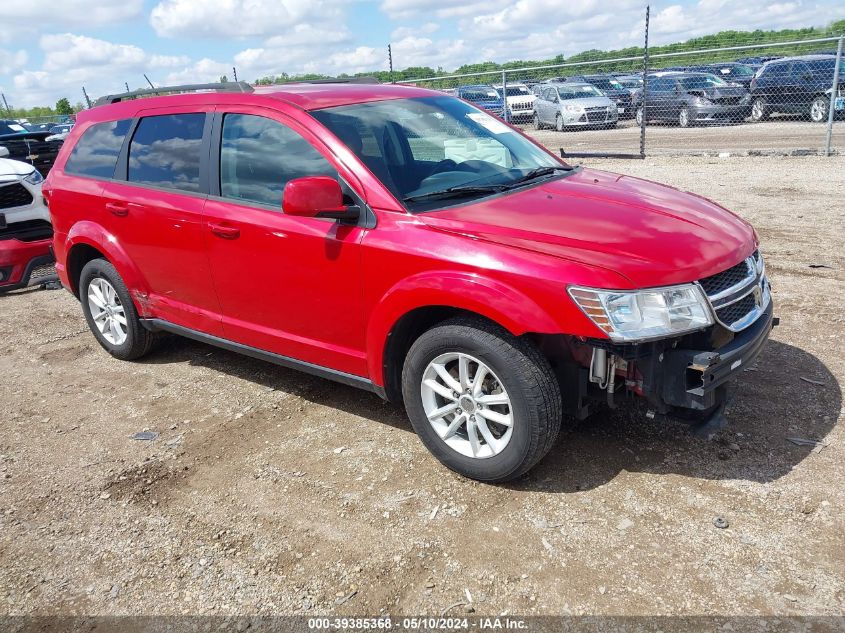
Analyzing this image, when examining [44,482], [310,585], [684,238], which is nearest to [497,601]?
[310,585]

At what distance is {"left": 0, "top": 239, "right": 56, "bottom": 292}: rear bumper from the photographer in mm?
7434

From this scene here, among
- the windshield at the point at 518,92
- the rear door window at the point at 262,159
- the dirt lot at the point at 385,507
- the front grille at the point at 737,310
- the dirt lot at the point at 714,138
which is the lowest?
the dirt lot at the point at 385,507

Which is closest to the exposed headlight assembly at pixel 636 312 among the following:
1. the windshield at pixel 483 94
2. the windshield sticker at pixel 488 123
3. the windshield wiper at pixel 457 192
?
the windshield wiper at pixel 457 192

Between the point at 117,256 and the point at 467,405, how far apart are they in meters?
2.91

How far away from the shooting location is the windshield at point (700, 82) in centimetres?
1802

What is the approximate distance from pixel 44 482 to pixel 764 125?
17707mm

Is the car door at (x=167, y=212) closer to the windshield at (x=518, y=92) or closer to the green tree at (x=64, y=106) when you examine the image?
the windshield at (x=518, y=92)

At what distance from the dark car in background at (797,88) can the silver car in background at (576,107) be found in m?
3.93

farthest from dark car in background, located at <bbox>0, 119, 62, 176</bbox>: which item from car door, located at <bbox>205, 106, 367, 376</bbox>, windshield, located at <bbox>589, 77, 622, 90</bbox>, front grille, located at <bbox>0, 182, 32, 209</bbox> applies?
windshield, located at <bbox>589, 77, 622, 90</bbox>

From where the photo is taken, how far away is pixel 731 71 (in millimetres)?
19156

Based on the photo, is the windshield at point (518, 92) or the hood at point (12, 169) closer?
the hood at point (12, 169)

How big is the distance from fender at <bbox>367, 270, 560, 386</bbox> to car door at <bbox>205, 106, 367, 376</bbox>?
165 millimetres

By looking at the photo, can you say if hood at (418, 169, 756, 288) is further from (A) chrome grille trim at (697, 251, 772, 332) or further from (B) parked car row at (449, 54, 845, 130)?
(B) parked car row at (449, 54, 845, 130)

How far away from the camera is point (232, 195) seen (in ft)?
13.4
